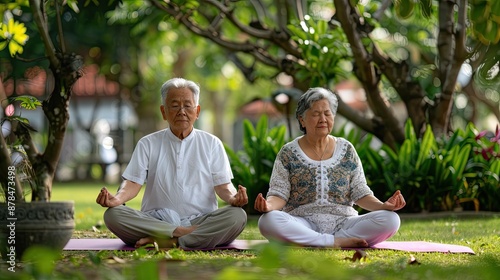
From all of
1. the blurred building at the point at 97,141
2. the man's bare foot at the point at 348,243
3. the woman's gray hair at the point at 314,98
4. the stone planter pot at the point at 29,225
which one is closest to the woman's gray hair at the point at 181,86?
the woman's gray hair at the point at 314,98

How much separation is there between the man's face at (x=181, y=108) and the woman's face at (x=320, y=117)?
2.46 ft

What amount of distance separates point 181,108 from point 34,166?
1.28 m

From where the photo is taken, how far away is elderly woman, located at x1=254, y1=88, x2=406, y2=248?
6016mm

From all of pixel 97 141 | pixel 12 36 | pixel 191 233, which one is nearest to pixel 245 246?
pixel 191 233

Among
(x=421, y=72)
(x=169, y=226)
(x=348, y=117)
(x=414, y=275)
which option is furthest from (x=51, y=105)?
(x=421, y=72)

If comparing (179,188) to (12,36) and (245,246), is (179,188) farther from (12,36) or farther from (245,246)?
(12,36)

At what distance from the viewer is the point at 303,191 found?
623 cm

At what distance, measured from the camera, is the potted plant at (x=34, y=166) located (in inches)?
191

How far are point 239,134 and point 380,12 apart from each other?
30.3m

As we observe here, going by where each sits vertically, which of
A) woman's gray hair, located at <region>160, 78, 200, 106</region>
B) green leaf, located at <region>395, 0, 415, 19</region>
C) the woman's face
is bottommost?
the woman's face

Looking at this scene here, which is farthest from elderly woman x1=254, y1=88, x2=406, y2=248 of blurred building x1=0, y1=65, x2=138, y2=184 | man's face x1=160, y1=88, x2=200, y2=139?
blurred building x1=0, y1=65, x2=138, y2=184

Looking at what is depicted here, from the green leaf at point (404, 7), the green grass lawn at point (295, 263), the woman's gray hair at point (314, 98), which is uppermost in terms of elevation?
the green leaf at point (404, 7)

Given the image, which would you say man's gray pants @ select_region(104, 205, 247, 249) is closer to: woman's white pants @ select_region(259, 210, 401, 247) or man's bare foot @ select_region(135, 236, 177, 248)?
man's bare foot @ select_region(135, 236, 177, 248)

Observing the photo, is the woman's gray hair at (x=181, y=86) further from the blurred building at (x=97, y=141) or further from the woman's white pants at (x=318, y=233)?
the blurred building at (x=97, y=141)
